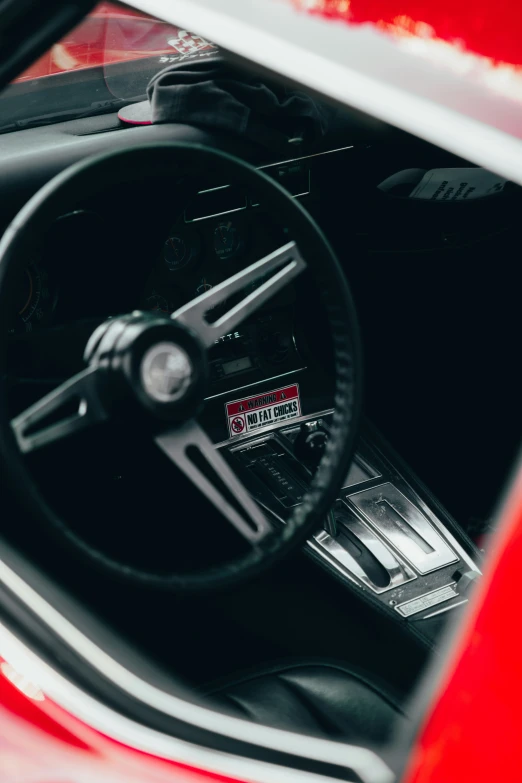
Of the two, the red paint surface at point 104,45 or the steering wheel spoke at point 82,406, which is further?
the red paint surface at point 104,45

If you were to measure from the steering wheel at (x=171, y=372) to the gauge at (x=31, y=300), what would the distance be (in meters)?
0.49

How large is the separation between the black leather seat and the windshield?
46.7 inches

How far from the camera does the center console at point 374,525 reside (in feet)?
6.25

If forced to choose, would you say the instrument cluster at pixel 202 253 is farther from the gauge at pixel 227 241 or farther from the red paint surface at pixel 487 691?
the red paint surface at pixel 487 691

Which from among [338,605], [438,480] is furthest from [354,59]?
[438,480]

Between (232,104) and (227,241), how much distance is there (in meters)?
0.29

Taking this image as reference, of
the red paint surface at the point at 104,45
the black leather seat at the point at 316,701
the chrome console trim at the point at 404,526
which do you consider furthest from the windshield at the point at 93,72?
the black leather seat at the point at 316,701

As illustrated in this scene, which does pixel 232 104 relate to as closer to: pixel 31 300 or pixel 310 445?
pixel 31 300

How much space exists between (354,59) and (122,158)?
330mm

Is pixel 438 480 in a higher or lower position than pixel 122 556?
higher

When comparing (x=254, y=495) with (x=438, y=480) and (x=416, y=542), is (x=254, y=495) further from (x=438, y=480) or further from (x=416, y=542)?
(x=438, y=480)

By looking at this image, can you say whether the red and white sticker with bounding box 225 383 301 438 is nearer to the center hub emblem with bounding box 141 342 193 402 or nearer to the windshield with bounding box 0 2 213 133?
the windshield with bounding box 0 2 213 133

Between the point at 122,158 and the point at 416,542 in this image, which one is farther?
the point at 416,542

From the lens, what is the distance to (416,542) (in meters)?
2.02
